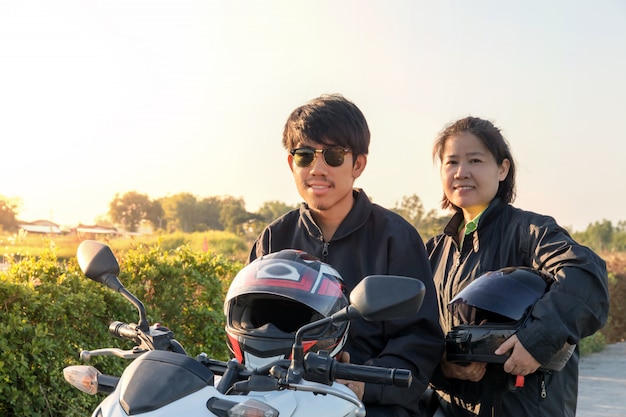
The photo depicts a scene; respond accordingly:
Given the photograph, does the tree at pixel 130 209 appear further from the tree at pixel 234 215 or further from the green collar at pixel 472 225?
the green collar at pixel 472 225

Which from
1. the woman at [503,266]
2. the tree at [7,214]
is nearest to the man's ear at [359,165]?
the woman at [503,266]

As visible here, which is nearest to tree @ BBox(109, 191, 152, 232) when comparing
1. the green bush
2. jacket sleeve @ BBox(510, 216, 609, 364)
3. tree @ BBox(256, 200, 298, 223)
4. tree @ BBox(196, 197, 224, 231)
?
tree @ BBox(196, 197, 224, 231)

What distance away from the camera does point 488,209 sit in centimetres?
385

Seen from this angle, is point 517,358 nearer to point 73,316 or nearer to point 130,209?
point 73,316

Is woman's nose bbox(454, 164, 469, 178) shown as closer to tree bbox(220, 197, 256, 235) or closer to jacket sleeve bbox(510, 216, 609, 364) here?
jacket sleeve bbox(510, 216, 609, 364)

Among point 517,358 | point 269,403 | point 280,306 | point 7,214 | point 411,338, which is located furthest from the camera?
point 7,214

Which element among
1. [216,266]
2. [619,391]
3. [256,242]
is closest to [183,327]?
[216,266]

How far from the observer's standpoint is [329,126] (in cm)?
291

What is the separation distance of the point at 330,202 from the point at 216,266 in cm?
439

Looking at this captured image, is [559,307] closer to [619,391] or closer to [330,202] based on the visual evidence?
[330,202]

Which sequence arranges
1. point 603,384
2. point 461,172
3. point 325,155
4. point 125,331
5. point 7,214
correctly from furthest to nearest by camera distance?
1. point 7,214
2. point 603,384
3. point 461,172
4. point 325,155
5. point 125,331

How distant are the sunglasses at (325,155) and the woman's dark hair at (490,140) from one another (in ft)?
4.34

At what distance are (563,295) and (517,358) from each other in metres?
0.34

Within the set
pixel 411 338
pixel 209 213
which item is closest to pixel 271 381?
pixel 411 338
